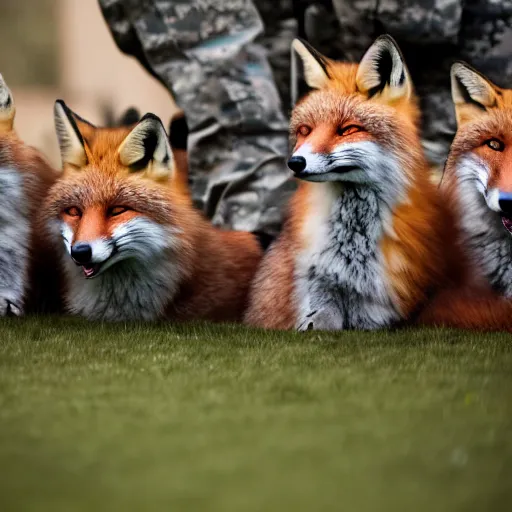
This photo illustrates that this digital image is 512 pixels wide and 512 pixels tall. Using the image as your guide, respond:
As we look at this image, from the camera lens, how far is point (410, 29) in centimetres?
419

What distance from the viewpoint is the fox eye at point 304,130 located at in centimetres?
359

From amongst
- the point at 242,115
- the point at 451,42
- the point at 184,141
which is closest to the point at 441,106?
the point at 451,42

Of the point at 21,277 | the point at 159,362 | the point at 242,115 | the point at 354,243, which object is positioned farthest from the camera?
the point at 242,115

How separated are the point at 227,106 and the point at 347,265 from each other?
1.45 metres

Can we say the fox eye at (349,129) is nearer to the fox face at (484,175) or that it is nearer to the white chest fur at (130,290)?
the fox face at (484,175)

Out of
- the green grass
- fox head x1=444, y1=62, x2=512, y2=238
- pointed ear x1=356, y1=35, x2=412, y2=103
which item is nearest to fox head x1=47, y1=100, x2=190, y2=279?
the green grass

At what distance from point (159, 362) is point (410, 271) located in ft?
4.27

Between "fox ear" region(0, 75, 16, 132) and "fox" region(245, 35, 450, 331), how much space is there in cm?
158

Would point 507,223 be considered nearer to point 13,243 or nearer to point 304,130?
point 304,130

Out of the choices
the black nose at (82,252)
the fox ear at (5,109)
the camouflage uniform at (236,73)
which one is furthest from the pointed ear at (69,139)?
the camouflage uniform at (236,73)

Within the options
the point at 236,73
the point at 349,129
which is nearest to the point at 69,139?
the point at 236,73

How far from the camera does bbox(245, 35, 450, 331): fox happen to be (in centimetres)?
347

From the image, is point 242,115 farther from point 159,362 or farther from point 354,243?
point 159,362

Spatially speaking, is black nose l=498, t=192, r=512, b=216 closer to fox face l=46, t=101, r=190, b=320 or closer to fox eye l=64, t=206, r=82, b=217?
fox face l=46, t=101, r=190, b=320
